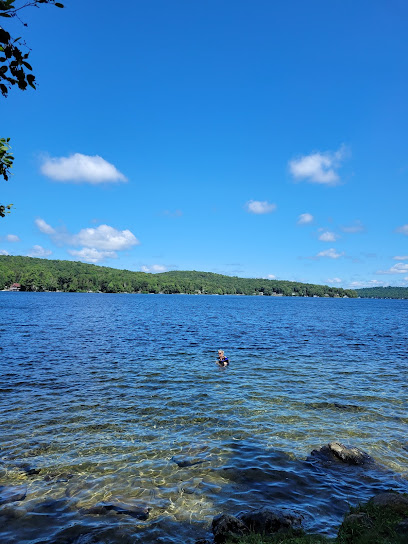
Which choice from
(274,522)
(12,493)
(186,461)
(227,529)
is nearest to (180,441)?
(186,461)

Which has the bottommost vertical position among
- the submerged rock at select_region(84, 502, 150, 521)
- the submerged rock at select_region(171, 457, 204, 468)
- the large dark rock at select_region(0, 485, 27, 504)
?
the submerged rock at select_region(171, 457, 204, 468)

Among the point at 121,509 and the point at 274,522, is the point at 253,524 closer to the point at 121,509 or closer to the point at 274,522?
the point at 274,522

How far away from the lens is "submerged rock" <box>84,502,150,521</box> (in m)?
9.39

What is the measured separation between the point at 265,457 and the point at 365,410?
8392 mm

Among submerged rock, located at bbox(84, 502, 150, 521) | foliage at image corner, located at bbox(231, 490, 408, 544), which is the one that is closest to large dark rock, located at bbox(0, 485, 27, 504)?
submerged rock, located at bbox(84, 502, 150, 521)

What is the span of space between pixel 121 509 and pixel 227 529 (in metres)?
3.16

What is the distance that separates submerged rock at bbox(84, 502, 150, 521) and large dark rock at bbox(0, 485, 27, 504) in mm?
2176

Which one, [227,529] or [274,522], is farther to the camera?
[274,522]

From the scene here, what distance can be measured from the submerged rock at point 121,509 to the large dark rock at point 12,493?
2.18 metres

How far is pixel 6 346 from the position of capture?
35719 mm

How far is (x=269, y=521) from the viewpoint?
8.53 metres

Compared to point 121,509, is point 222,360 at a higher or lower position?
higher

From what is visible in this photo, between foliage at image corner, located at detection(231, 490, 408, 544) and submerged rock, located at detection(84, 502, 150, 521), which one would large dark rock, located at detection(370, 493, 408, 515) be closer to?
foliage at image corner, located at detection(231, 490, 408, 544)

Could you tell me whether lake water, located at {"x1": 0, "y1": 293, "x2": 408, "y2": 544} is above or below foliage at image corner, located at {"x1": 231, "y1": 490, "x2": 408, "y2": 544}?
below
